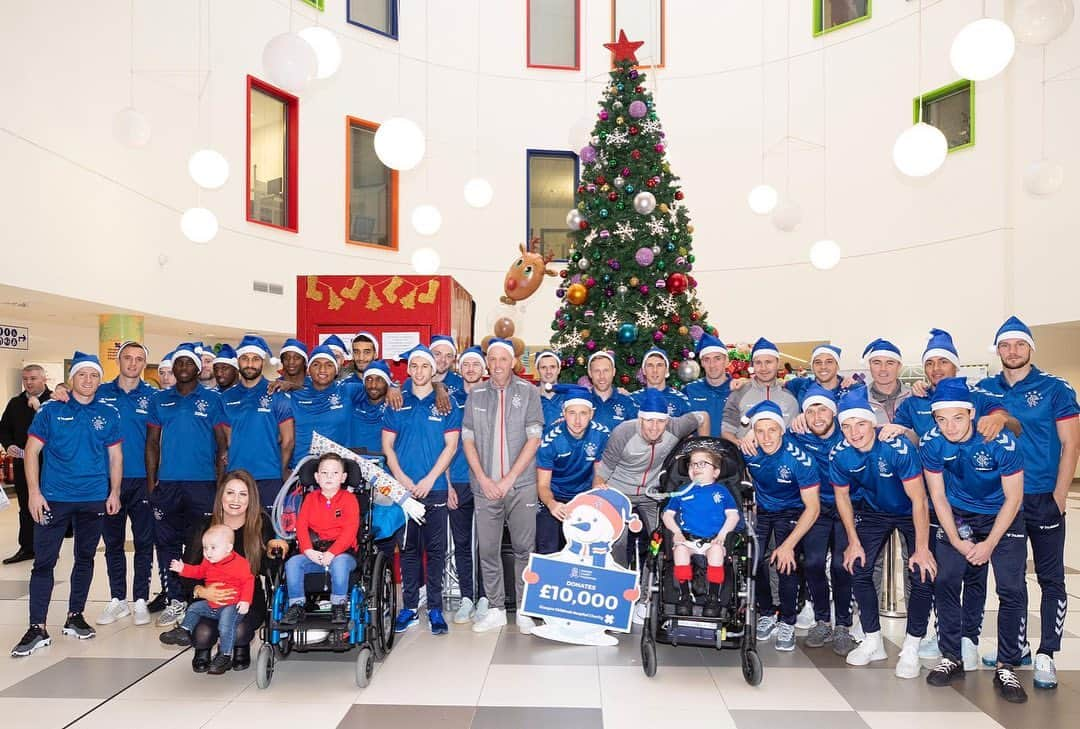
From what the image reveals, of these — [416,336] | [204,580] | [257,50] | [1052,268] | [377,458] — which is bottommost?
[204,580]

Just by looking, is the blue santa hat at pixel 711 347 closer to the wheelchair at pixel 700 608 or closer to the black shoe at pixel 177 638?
the wheelchair at pixel 700 608

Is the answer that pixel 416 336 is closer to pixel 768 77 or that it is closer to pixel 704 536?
pixel 704 536

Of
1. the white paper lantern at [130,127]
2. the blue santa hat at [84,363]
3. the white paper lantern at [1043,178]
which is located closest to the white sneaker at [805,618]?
the blue santa hat at [84,363]

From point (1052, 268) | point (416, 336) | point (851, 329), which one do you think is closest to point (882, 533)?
point (416, 336)

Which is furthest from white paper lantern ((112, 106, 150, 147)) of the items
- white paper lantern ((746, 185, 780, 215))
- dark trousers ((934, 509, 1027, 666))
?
dark trousers ((934, 509, 1027, 666))

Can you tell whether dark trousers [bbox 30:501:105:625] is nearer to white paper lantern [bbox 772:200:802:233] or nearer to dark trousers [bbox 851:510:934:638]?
dark trousers [bbox 851:510:934:638]

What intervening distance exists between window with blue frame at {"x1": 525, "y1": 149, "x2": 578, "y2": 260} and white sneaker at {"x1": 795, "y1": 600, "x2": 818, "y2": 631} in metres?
9.04

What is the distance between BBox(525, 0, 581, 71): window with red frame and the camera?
13203 millimetres

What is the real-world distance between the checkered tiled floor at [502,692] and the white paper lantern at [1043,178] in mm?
5164

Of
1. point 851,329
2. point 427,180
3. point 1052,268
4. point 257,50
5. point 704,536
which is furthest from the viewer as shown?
point 427,180

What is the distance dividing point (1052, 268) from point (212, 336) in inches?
431

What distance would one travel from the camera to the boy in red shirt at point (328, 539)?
3729mm

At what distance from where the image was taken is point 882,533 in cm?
409

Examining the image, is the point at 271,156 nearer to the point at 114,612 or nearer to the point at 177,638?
the point at 114,612
